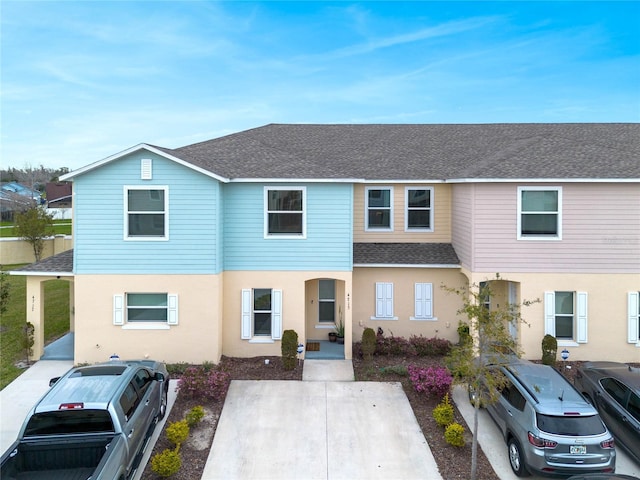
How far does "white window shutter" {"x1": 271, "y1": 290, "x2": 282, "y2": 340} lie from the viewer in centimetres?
1338

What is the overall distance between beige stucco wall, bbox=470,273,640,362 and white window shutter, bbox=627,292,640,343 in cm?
9

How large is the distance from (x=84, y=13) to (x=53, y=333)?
40.0ft

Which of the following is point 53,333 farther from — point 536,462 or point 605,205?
point 605,205

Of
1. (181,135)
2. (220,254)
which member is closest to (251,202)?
(220,254)

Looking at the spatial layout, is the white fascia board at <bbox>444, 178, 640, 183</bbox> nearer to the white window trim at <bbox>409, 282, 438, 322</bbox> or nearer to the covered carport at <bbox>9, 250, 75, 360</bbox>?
the white window trim at <bbox>409, 282, 438, 322</bbox>

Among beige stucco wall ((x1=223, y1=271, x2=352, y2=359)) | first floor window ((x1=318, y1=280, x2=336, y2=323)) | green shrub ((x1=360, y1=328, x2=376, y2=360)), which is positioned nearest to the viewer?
green shrub ((x1=360, y1=328, x2=376, y2=360))

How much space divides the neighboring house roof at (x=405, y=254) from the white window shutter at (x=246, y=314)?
3.79 meters

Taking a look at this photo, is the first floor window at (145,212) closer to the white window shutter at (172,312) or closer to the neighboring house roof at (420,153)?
the neighboring house roof at (420,153)

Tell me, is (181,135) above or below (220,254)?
above

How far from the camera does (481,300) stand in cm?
795

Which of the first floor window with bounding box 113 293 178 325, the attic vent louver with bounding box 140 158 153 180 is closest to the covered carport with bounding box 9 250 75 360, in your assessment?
the first floor window with bounding box 113 293 178 325

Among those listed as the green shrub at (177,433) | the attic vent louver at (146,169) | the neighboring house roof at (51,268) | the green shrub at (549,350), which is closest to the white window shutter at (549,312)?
the green shrub at (549,350)

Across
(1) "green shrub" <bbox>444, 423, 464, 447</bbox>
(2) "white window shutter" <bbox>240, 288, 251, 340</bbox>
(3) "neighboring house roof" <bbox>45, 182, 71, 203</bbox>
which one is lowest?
(1) "green shrub" <bbox>444, 423, 464, 447</bbox>

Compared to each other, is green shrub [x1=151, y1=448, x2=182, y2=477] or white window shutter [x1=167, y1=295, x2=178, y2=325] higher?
white window shutter [x1=167, y1=295, x2=178, y2=325]
